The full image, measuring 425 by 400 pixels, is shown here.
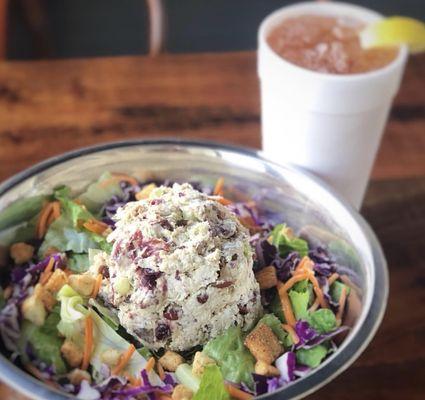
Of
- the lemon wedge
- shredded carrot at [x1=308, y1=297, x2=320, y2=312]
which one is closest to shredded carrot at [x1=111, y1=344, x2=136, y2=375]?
shredded carrot at [x1=308, y1=297, x2=320, y2=312]

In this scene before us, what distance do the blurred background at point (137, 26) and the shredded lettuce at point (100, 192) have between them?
1.55 m

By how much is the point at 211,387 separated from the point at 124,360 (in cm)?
11

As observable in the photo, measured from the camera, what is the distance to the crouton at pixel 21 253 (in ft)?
2.98

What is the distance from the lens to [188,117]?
1294 millimetres

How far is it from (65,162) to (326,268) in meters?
0.36

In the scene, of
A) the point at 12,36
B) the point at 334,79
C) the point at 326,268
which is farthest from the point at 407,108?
the point at 12,36

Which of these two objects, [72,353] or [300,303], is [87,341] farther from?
[300,303]

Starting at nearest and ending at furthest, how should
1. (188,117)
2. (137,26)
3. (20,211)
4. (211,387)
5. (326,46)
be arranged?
(211,387) → (20,211) → (326,46) → (188,117) → (137,26)

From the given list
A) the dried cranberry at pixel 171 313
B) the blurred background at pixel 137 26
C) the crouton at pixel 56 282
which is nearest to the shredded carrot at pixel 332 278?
the dried cranberry at pixel 171 313

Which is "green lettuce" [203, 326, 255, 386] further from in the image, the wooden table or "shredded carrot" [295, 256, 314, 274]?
the wooden table

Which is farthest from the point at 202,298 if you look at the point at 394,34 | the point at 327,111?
the point at 394,34

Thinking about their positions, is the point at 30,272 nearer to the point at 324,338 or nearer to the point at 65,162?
A: the point at 65,162

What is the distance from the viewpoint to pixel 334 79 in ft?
3.22

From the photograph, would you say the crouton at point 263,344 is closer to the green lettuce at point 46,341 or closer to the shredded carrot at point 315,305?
the shredded carrot at point 315,305
